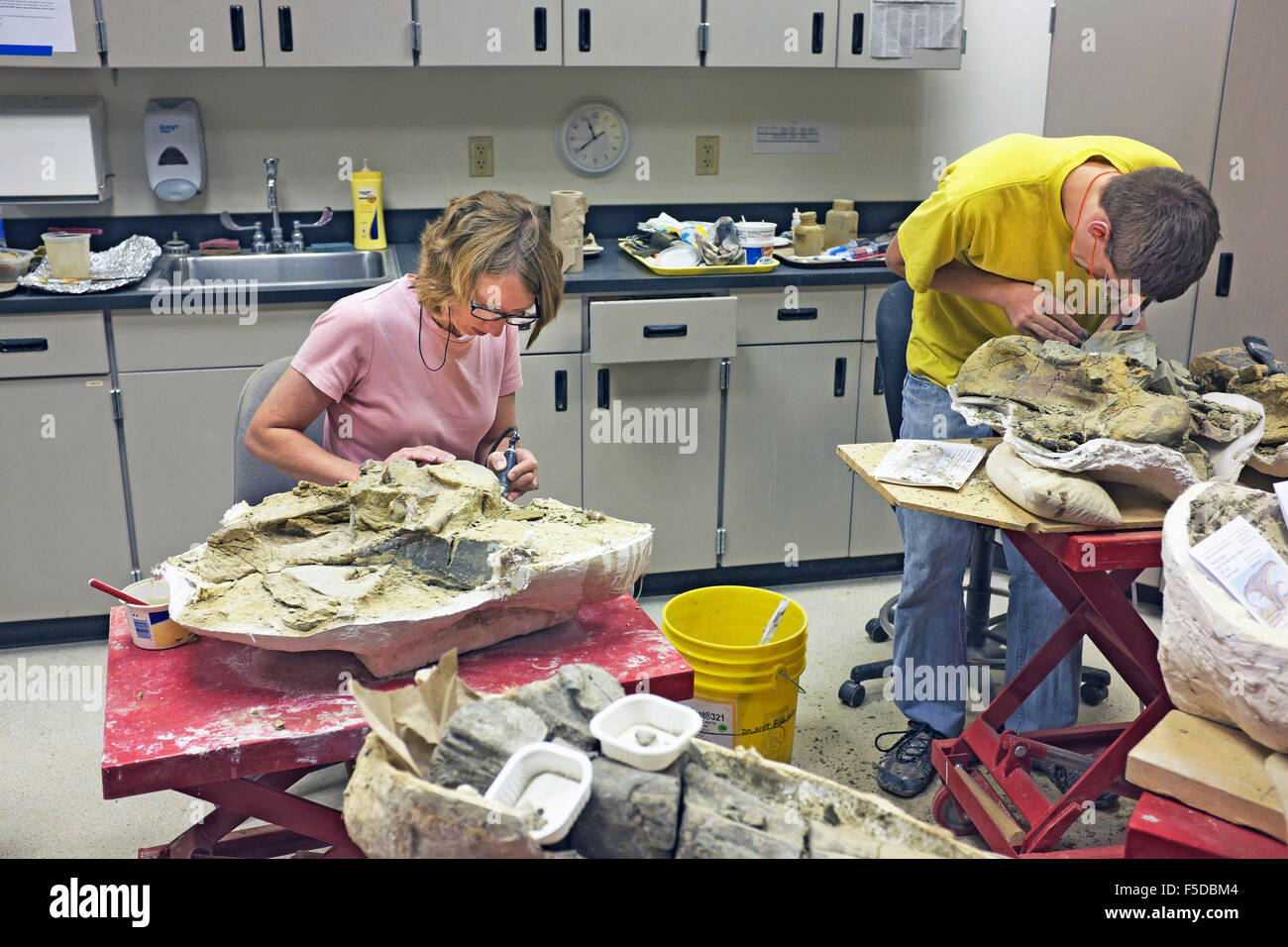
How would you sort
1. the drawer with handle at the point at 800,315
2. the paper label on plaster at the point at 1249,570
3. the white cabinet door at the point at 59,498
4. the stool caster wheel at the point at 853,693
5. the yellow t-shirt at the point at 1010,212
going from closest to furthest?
the paper label on plaster at the point at 1249,570, the yellow t-shirt at the point at 1010,212, the stool caster wheel at the point at 853,693, the white cabinet door at the point at 59,498, the drawer with handle at the point at 800,315

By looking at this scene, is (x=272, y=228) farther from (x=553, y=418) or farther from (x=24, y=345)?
(x=553, y=418)

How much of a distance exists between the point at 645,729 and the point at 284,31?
2.65 meters

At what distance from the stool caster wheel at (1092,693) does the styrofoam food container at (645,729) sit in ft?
6.90

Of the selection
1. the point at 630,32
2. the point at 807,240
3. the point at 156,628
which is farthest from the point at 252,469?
the point at 807,240

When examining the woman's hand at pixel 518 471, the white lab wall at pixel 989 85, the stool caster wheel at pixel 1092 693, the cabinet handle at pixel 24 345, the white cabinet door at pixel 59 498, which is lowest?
the stool caster wheel at pixel 1092 693

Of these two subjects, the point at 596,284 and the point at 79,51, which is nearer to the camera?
the point at 79,51

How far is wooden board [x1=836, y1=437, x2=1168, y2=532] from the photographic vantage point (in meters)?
1.79

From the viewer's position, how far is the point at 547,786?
41.3 inches

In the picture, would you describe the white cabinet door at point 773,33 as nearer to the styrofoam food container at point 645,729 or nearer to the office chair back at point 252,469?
the office chair back at point 252,469

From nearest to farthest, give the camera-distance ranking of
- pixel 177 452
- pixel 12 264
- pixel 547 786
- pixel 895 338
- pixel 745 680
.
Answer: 1. pixel 547 786
2. pixel 745 680
3. pixel 895 338
4. pixel 12 264
5. pixel 177 452

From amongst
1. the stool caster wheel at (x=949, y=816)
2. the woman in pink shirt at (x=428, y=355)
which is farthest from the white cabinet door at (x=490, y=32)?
the stool caster wheel at (x=949, y=816)

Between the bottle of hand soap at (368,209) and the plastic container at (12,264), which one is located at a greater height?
the bottle of hand soap at (368,209)

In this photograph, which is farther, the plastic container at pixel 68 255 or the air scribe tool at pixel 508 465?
the plastic container at pixel 68 255

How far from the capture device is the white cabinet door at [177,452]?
3010 millimetres
